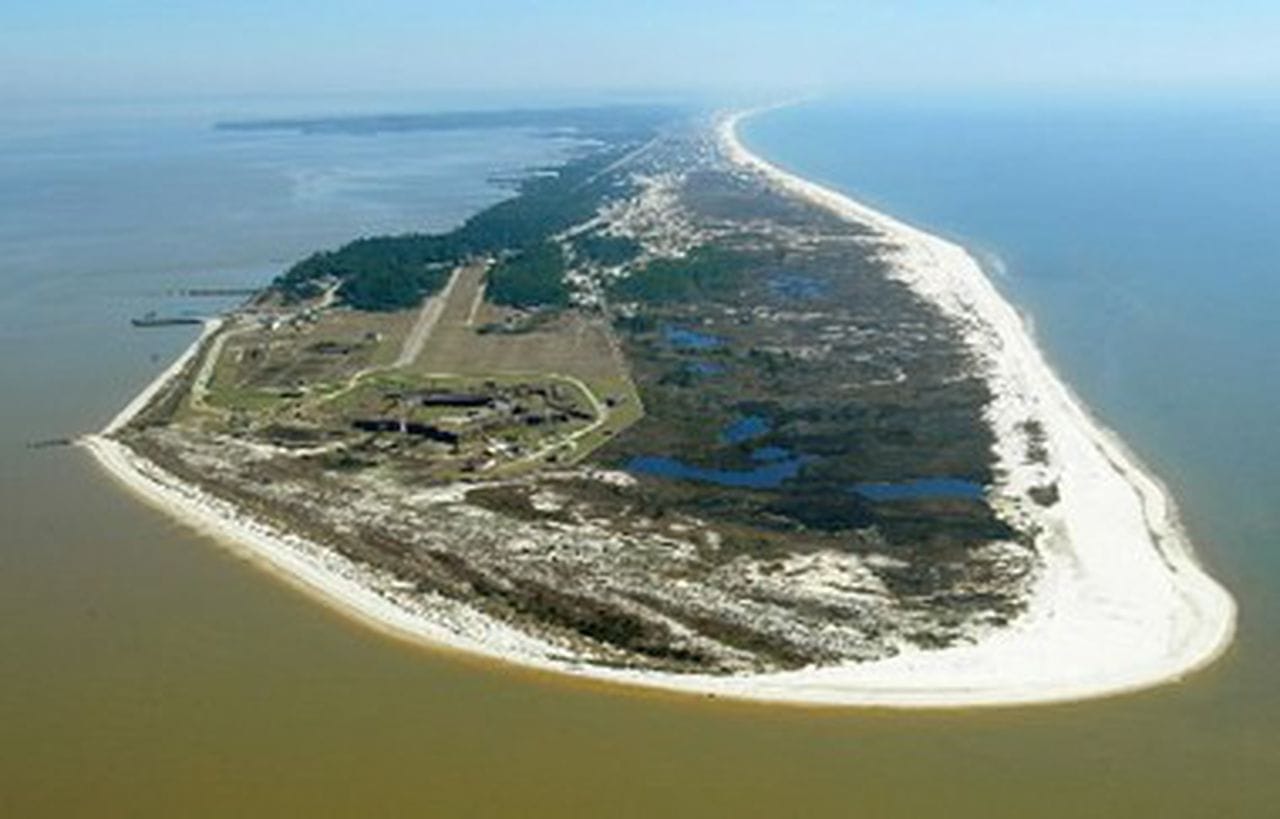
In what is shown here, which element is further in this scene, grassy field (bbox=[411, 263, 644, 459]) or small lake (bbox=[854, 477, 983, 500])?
grassy field (bbox=[411, 263, 644, 459])

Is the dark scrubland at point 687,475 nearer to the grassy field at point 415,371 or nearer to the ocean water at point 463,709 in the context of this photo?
the grassy field at point 415,371

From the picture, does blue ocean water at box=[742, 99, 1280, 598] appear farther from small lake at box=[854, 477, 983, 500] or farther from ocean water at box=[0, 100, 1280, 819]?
small lake at box=[854, 477, 983, 500]

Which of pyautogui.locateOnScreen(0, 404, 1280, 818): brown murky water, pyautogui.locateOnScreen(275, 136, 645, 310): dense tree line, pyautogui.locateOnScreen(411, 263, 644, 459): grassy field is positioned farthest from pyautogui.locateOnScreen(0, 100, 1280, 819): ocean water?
pyautogui.locateOnScreen(275, 136, 645, 310): dense tree line

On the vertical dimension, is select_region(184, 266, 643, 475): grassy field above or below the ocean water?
above

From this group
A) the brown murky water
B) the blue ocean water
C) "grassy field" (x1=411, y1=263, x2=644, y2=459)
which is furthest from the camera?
"grassy field" (x1=411, y1=263, x2=644, y2=459)

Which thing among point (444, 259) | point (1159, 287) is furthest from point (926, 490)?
point (444, 259)

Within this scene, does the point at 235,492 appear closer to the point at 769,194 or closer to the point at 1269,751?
the point at 1269,751
